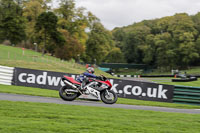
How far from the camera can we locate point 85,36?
201 ft

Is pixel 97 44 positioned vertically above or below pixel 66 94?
above

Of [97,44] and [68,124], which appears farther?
[97,44]

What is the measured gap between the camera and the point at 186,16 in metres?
78.8

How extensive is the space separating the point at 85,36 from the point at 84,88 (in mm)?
50095

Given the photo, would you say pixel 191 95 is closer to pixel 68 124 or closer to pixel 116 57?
pixel 68 124

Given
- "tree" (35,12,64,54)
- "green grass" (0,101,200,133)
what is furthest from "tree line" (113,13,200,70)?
"green grass" (0,101,200,133)

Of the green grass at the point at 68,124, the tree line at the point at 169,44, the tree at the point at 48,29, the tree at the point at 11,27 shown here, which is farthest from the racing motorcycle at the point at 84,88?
the tree line at the point at 169,44

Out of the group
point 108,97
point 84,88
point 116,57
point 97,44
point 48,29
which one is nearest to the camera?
point 84,88

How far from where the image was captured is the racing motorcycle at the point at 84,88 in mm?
11617

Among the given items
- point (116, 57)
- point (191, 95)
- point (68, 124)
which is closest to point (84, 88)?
point (68, 124)

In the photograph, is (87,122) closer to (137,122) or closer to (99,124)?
(99,124)

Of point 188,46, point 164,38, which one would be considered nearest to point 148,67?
point 164,38

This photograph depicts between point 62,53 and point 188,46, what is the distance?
118 ft

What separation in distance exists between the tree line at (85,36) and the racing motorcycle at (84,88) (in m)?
37.0
